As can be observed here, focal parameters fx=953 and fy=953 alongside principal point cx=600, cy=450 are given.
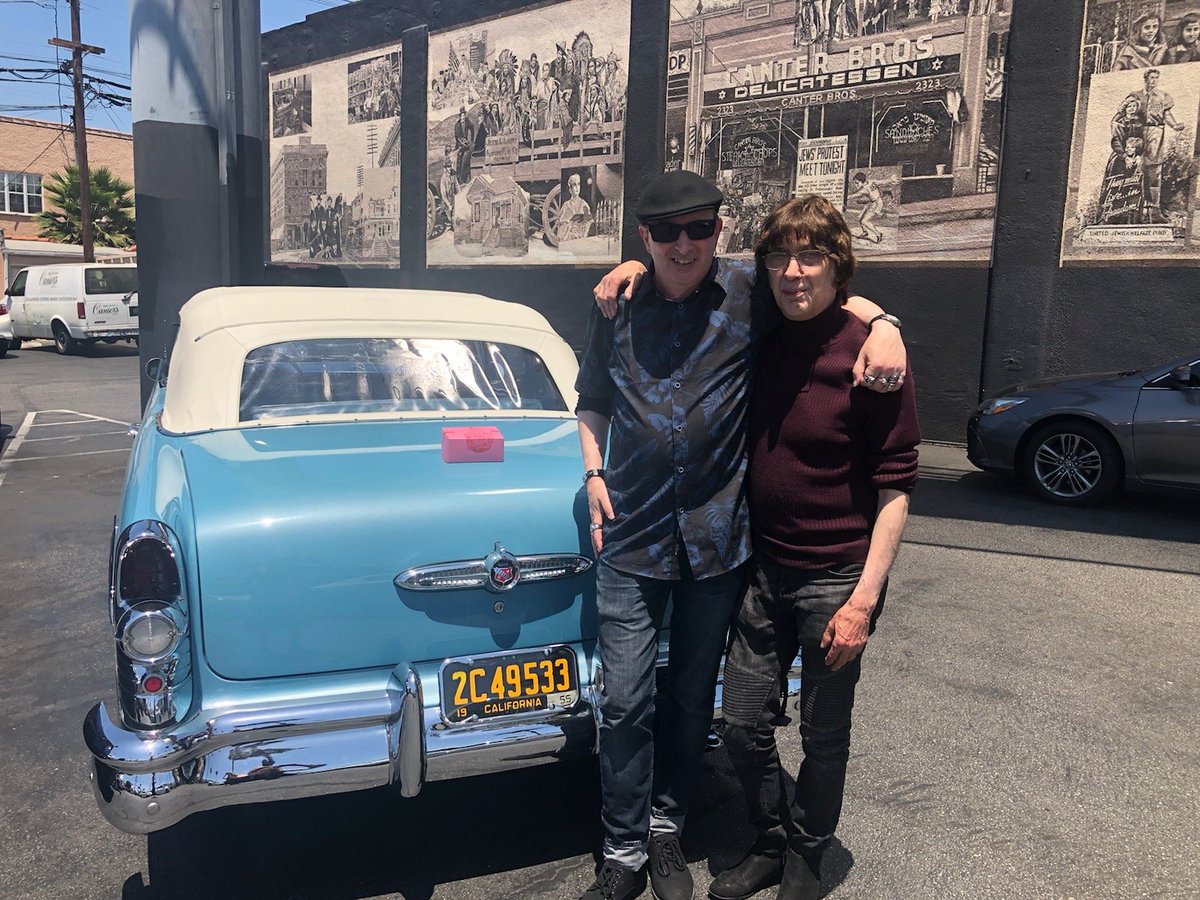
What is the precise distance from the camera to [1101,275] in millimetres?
10289

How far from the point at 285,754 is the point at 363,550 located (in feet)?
1.83

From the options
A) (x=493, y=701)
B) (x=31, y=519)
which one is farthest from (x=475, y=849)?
(x=31, y=519)

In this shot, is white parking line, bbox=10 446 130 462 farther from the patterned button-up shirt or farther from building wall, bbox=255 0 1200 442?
the patterned button-up shirt

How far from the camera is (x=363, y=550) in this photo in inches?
103

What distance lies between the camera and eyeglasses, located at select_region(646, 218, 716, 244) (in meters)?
2.50

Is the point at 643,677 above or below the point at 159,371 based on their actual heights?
below

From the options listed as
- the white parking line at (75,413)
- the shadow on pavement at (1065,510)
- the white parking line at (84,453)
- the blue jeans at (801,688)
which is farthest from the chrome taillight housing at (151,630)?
the white parking line at (75,413)

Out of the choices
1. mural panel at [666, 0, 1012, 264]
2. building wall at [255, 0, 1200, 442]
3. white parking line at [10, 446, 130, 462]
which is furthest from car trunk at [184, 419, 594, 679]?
mural panel at [666, 0, 1012, 264]

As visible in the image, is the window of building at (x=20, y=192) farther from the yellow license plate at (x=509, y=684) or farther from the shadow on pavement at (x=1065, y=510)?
the yellow license plate at (x=509, y=684)

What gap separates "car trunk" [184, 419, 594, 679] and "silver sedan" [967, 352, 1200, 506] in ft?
20.2

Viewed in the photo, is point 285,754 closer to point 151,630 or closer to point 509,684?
point 151,630

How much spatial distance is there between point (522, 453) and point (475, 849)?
1.26m

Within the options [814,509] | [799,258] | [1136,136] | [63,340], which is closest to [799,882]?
[814,509]

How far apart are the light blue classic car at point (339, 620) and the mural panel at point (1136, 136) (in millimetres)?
9265
